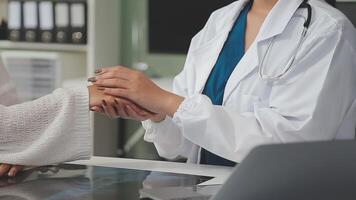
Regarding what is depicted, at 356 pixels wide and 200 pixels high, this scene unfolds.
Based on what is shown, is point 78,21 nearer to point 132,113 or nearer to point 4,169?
point 132,113

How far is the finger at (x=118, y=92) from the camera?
148 cm

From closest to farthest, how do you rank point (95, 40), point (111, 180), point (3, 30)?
point (111, 180)
point (95, 40)
point (3, 30)

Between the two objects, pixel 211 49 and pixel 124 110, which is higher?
pixel 211 49

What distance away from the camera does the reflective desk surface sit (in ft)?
3.74

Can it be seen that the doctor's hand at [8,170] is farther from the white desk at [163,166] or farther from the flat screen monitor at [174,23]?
the flat screen monitor at [174,23]

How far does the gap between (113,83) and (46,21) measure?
6.61ft

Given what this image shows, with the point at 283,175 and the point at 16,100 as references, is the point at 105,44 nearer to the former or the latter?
the point at 16,100

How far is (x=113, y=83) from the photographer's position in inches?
59.1

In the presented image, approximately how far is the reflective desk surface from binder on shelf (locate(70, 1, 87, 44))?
1.95m

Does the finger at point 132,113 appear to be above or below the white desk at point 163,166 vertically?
above

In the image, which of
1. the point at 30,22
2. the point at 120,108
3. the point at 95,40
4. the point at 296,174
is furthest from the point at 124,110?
the point at 30,22

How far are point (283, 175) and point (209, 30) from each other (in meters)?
1.00

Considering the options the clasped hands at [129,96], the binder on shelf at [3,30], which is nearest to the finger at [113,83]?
the clasped hands at [129,96]

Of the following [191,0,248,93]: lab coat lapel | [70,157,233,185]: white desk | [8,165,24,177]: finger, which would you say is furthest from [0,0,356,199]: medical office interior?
[8,165,24,177]: finger
